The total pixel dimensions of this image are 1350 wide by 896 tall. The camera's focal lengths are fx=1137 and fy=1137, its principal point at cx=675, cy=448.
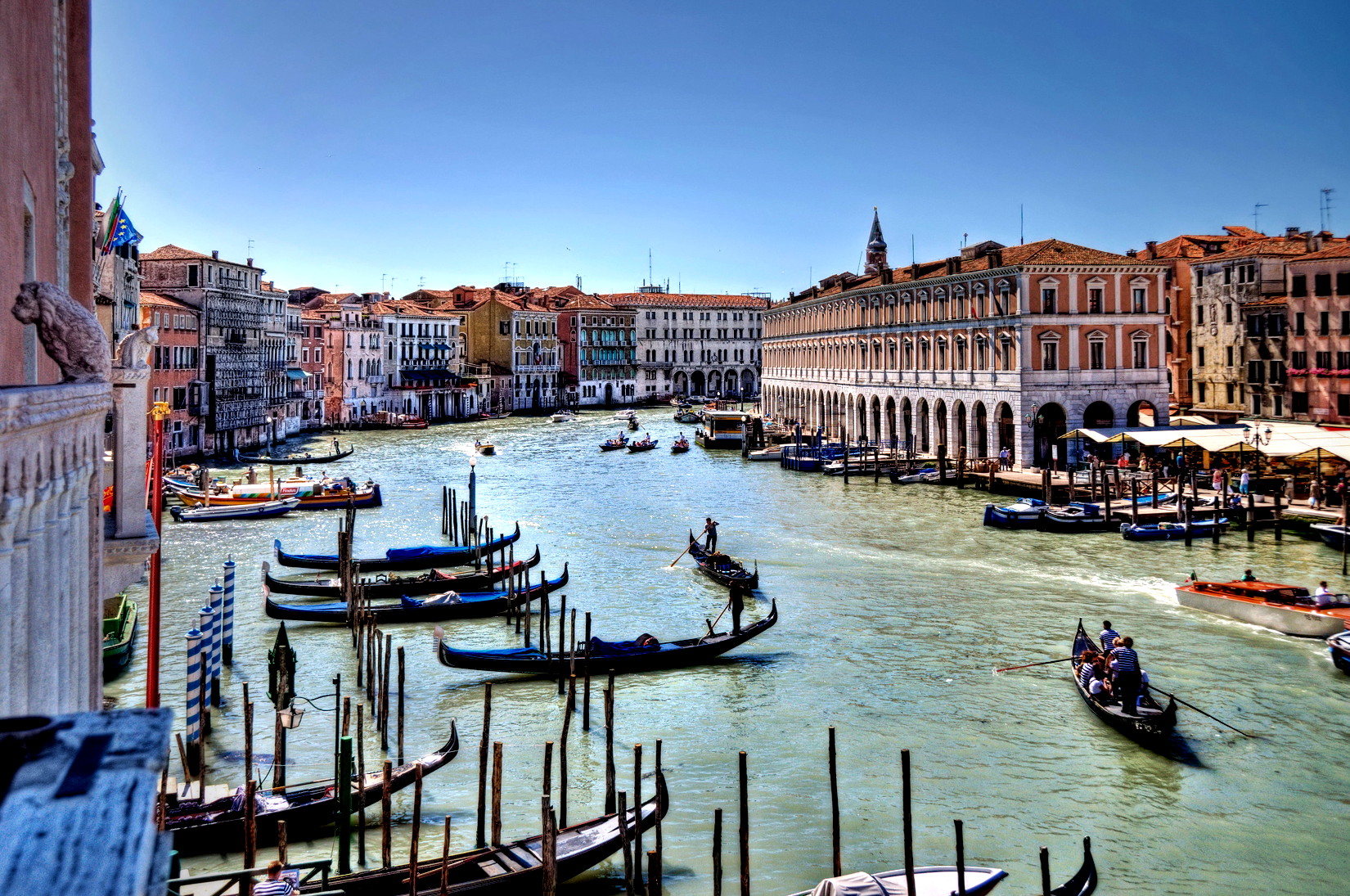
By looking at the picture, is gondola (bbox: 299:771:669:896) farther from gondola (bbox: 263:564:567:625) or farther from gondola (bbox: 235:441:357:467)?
gondola (bbox: 235:441:357:467)

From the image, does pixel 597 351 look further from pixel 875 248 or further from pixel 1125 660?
pixel 1125 660

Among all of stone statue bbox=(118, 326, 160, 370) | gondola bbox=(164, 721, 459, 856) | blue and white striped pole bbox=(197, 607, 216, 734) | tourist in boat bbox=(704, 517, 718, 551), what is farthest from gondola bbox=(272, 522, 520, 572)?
A: stone statue bbox=(118, 326, 160, 370)

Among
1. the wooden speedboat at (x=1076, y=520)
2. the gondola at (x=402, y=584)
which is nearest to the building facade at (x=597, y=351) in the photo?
the wooden speedboat at (x=1076, y=520)

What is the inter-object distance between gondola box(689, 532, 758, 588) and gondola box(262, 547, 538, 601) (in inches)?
121

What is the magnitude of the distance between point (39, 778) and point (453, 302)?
255 ft

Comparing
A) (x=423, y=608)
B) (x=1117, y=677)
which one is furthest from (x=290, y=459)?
(x=1117, y=677)

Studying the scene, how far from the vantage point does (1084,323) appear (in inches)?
1221

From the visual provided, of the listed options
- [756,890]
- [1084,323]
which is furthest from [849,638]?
[1084,323]

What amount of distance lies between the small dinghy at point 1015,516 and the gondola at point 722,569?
7042mm

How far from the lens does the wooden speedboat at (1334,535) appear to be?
1981 cm

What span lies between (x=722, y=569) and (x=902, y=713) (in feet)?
23.3

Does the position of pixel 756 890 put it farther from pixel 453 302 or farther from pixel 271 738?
pixel 453 302

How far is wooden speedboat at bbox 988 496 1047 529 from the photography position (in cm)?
2368

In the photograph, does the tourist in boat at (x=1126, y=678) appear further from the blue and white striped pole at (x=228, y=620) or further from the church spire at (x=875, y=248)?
the church spire at (x=875, y=248)
